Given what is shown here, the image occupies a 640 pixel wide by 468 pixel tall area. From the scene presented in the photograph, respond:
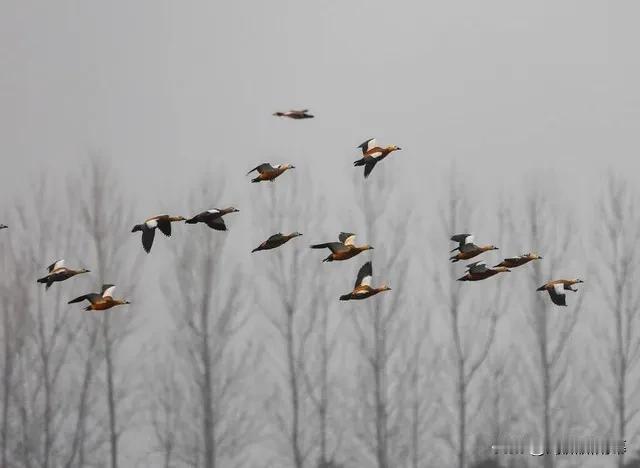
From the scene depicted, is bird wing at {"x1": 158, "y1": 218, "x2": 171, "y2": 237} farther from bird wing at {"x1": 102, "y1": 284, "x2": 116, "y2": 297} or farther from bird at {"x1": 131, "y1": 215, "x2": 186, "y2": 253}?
bird wing at {"x1": 102, "y1": 284, "x2": 116, "y2": 297}

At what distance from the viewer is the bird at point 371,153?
54.9 ft

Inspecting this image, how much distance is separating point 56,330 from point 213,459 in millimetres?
4757

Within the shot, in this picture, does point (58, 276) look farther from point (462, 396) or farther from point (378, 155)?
point (462, 396)

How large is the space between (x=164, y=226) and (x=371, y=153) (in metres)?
2.82

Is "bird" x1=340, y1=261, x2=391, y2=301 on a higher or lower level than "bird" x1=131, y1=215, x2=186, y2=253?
lower

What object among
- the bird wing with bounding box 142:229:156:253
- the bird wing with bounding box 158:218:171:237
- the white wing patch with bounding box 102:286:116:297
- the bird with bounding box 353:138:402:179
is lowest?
the white wing patch with bounding box 102:286:116:297

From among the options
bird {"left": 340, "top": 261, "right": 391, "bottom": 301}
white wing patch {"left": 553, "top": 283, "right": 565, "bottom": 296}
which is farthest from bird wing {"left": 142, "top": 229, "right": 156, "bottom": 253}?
white wing patch {"left": 553, "top": 283, "right": 565, "bottom": 296}

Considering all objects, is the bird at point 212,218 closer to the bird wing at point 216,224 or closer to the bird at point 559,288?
the bird wing at point 216,224

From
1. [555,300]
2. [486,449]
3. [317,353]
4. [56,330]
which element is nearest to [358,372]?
[317,353]

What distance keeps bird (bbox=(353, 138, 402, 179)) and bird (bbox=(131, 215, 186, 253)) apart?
7.87ft

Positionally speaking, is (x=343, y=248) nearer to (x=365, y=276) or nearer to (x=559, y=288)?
(x=365, y=276)

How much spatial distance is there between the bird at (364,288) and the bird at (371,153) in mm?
1237

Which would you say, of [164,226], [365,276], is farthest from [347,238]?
[164,226]

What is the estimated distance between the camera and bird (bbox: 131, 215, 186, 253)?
16484 mm
